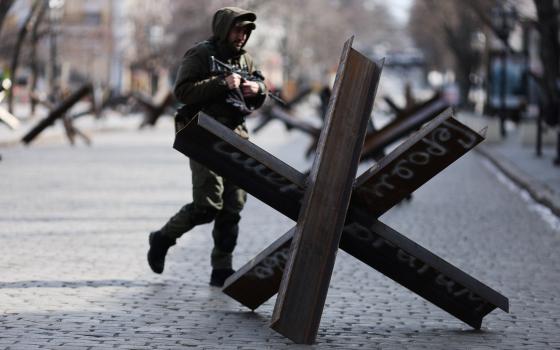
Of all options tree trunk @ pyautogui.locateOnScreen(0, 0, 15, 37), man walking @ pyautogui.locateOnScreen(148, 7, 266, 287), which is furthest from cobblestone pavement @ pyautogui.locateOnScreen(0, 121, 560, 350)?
tree trunk @ pyautogui.locateOnScreen(0, 0, 15, 37)

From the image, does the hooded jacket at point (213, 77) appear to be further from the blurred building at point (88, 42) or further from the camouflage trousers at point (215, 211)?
the blurred building at point (88, 42)

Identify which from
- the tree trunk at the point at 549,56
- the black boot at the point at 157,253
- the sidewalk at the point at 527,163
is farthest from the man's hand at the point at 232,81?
the tree trunk at the point at 549,56

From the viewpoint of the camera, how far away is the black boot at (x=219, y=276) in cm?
902

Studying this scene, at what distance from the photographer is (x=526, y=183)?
19922 mm

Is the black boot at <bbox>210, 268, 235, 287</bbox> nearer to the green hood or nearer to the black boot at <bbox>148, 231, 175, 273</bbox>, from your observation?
the black boot at <bbox>148, 231, 175, 273</bbox>

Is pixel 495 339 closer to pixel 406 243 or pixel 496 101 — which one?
pixel 406 243

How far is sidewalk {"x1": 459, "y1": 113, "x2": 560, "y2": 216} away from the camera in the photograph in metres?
18.0

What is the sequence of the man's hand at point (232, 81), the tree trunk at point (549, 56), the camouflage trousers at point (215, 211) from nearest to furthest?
the man's hand at point (232, 81), the camouflage trousers at point (215, 211), the tree trunk at point (549, 56)

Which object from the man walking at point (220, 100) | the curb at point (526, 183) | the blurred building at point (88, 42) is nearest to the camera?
the man walking at point (220, 100)

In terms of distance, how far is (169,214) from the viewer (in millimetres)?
14727

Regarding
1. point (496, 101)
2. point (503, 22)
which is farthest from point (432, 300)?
point (496, 101)

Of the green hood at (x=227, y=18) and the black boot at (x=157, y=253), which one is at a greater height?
the green hood at (x=227, y=18)

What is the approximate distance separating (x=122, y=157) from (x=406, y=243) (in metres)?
20.0

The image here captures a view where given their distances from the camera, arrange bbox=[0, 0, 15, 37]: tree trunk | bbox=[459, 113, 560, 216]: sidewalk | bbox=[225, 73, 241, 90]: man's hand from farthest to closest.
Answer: bbox=[0, 0, 15, 37]: tree trunk
bbox=[459, 113, 560, 216]: sidewalk
bbox=[225, 73, 241, 90]: man's hand
